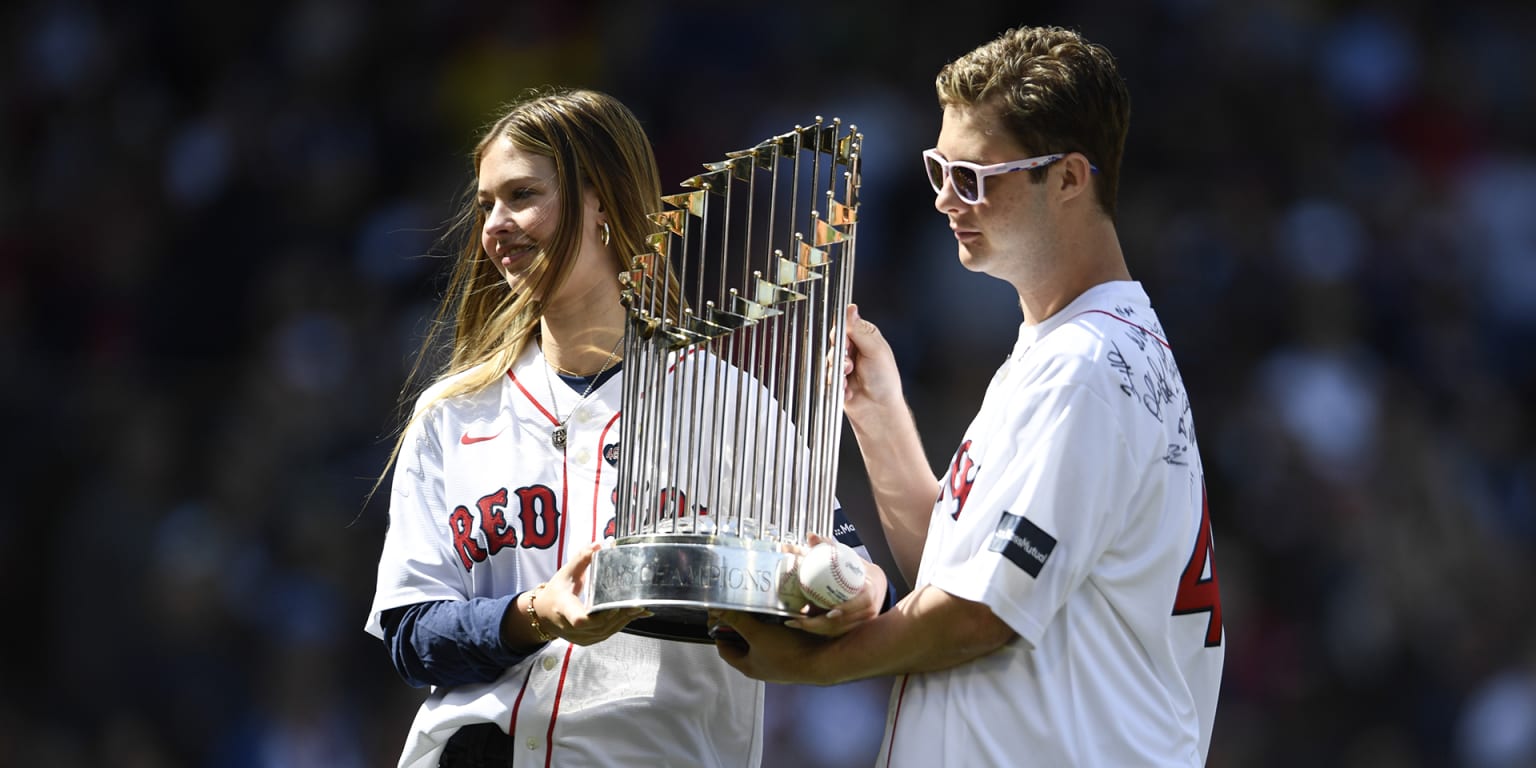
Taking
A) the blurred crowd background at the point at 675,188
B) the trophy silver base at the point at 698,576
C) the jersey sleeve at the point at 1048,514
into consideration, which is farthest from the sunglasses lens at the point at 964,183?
the blurred crowd background at the point at 675,188

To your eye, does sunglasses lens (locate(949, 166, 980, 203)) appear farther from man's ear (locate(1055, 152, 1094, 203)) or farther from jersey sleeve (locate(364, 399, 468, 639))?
jersey sleeve (locate(364, 399, 468, 639))

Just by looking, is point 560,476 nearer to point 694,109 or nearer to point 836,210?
point 836,210

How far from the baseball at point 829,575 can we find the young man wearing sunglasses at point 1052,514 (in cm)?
12

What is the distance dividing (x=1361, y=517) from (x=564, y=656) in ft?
18.2

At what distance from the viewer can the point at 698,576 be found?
9.41ft

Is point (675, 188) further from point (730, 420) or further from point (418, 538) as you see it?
point (730, 420)

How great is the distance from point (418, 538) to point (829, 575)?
2.93 feet

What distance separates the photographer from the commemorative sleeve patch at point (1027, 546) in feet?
9.54

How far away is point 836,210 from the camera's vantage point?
10.4 feet

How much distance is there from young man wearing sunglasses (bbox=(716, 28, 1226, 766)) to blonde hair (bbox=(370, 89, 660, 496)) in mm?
622

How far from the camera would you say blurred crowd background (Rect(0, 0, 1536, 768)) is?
7.78 metres

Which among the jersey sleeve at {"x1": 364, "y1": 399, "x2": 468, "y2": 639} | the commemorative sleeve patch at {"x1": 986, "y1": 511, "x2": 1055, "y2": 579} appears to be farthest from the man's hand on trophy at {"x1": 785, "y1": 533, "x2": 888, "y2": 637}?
the jersey sleeve at {"x1": 364, "y1": 399, "x2": 468, "y2": 639}

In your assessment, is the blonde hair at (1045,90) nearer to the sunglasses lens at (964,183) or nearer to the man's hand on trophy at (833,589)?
the sunglasses lens at (964,183)

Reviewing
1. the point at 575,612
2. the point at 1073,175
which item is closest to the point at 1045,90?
the point at 1073,175
